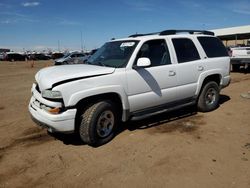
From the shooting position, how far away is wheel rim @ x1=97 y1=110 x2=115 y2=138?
501cm

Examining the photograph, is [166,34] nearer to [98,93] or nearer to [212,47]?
[212,47]

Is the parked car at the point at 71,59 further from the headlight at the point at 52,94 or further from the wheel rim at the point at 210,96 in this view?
the headlight at the point at 52,94

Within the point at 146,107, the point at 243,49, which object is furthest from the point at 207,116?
the point at 243,49

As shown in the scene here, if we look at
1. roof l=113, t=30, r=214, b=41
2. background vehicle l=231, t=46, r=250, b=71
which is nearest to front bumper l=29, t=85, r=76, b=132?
roof l=113, t=30, r=214, b=41

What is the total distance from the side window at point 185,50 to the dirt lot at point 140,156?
1409 mm

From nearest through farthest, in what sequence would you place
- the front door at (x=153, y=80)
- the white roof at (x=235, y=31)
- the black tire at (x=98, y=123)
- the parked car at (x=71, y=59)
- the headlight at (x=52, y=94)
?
the headlight at (x=52, y=94), the black tire at (x=98, y=123), the front door at (x=153, y=80), the parked car at (x=71, y=59), the white roof at (x=235, y=31)

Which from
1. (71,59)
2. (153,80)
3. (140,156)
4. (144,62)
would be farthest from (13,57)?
(140,156)

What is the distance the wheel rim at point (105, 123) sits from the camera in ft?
16.4

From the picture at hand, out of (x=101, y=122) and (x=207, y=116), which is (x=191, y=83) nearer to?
(x=207, y=116)

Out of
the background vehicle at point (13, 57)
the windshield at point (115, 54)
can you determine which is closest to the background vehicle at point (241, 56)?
the windshield at point (115, 54)

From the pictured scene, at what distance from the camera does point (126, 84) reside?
521 cm

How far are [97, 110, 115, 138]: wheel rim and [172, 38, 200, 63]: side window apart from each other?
2.09m

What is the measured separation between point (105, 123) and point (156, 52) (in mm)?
1855

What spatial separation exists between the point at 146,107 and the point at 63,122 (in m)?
1.79
